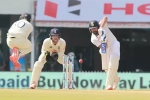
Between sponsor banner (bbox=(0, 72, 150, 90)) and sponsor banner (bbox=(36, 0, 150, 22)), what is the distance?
A: 4.34 m

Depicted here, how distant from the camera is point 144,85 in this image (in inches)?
784

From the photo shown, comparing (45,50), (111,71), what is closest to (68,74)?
(45,50)

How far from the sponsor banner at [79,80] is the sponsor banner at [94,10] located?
434 cm

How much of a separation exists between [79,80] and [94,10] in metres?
4.84

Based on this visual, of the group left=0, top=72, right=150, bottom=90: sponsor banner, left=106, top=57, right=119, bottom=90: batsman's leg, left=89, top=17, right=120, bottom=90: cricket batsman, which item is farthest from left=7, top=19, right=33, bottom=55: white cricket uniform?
left=0, top=72, right=150, bottom=90: sponsor banner

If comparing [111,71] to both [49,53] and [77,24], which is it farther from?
[77,24]

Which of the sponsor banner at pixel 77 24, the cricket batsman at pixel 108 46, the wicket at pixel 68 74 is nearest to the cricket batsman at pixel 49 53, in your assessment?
the wicket at pixel 68 74

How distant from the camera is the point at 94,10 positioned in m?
24.3

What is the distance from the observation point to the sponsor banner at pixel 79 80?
65.7ft

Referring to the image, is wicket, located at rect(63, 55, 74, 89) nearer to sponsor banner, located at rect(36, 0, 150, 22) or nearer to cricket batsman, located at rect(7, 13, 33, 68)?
cricket batsman, located at rect(7, 13, 33, 68)

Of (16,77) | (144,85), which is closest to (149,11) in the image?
(144,85)

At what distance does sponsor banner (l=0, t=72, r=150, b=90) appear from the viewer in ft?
65.7

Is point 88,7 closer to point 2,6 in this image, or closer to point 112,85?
point 2,6

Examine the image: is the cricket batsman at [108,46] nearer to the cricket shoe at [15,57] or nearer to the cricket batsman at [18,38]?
the cricket batsman at [18,38]
